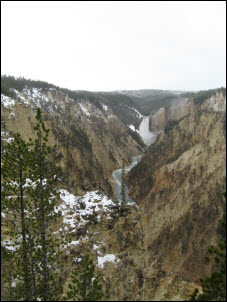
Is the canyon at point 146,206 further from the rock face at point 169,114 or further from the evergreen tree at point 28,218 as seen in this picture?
the rock face at point 169,114

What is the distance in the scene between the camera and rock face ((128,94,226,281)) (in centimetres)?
2448

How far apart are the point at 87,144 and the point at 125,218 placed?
34.6 meters

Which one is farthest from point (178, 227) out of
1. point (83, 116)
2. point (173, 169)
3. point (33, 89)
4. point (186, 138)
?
point (33, 89)

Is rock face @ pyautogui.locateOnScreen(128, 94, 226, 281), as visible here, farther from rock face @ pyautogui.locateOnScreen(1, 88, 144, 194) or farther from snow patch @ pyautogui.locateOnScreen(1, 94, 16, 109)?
snow patch @ pyautogui.locateOnScreen(1, 94, 16, 109)

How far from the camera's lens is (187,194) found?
2978 centimetres

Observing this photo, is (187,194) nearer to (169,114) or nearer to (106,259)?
(106,259)

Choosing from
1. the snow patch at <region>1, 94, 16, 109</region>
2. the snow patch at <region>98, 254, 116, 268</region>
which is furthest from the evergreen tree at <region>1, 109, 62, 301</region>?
the snow patch at <region>1, 94, 16, 109</region>

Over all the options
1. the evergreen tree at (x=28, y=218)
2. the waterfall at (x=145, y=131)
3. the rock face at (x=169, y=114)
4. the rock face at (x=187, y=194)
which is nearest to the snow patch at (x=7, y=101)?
the rock face at (x=187, y=194)

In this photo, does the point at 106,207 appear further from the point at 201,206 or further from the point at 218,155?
the point at 218,155

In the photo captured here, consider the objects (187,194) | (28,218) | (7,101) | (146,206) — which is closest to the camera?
(28,218)

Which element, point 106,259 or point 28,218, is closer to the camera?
point 28,218

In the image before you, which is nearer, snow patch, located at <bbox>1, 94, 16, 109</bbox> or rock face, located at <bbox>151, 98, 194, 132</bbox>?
snow patch, located at <bbox>1, 94, 16, 109</bbox>

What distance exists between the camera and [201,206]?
88.6 ft

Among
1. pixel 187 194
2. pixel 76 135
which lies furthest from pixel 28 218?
pixel 76 135
